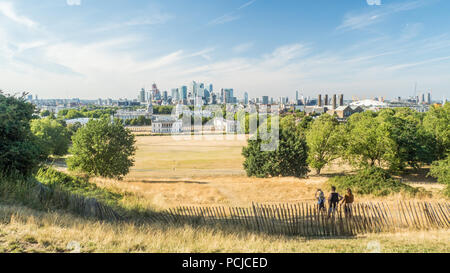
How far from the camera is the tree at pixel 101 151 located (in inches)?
1174

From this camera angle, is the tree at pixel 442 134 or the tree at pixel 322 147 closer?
the tree at pixel 442 134

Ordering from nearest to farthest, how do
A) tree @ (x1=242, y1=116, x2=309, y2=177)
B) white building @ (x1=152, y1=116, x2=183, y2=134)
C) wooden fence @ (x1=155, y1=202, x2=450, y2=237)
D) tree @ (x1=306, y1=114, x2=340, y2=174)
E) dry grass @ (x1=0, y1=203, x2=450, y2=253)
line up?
dry grass @ (x1=0, y1=203, x2=450, y2=253) → wooden fence @ (x1=155, y1=202, x2=450, y2=237) → tree @ (x1=242, y1=116, x2=309, y2=177) → tree @ (x1=306, y1=114, x2=340, y2=174) → white building @ (x1=152, y1=116, x2=183, y2=134)

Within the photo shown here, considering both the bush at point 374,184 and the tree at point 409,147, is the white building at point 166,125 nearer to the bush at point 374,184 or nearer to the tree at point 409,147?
the tree at point 409,147

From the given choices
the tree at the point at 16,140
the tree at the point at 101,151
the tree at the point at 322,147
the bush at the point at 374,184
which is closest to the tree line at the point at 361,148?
the tree at the point at 322,147

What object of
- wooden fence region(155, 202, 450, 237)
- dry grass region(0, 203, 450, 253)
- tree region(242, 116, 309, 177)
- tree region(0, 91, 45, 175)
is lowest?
tree region(242, 116, 309, 177)

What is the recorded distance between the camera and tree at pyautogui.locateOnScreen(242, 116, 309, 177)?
114 feet

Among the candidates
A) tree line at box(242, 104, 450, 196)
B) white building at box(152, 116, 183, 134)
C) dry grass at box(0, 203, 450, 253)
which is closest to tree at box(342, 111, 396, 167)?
tree line at box(242, 104, 450, 196)

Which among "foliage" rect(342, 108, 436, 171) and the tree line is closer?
the tree line

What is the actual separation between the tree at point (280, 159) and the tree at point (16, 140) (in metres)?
27.1

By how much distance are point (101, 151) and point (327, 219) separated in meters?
25.8

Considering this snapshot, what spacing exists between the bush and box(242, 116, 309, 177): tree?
1144 cm

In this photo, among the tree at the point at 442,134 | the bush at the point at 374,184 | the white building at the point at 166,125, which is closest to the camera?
the bush at the point at 374,184

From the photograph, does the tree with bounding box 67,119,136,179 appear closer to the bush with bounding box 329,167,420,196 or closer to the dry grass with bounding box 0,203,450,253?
the bush with bounding box 329,167,420,196
